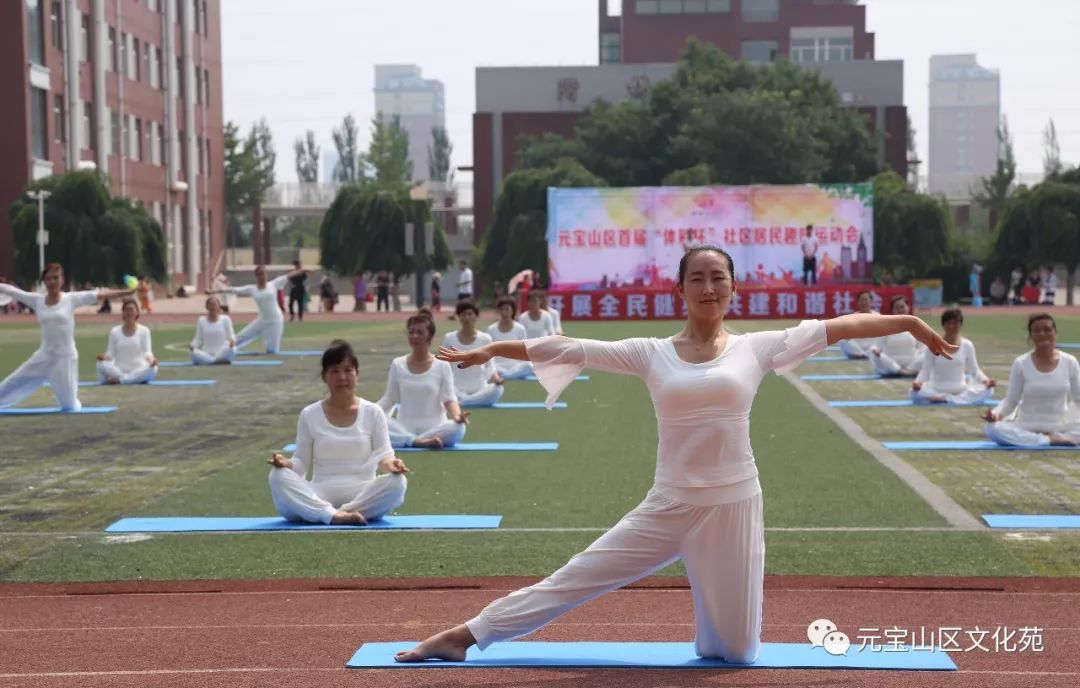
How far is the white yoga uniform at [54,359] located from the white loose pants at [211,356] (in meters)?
8.78

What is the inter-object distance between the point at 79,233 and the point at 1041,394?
42829 mm

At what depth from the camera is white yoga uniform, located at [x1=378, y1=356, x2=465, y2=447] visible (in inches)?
601

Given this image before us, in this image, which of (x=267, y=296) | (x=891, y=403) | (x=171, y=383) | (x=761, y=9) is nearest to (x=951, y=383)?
(x=891, y=403)

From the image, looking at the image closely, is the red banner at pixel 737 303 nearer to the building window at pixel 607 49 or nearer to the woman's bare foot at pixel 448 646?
the woman's bare foot at pixel 448 646

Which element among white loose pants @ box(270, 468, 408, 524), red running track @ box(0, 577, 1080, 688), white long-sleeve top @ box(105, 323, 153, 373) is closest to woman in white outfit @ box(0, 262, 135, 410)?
white long-sleeve top @ box(105, 323, 153, 373)

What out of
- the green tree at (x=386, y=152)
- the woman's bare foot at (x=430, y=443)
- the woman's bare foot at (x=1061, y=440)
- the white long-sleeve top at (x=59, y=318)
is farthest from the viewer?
the green tree at (x=386, y=152)

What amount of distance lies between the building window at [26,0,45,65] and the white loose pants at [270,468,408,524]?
49.0m

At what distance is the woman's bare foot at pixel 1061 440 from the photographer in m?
15.1

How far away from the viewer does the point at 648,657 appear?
705 centimetres

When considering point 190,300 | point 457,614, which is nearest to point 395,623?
point 457,614

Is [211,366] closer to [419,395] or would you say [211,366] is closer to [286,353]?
[286,353]

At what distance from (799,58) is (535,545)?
87.7 metres

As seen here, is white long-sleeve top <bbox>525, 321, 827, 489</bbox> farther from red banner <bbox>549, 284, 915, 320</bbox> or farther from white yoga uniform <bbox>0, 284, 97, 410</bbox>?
red banner <bbox>549, 284, 915, 320</bbox>

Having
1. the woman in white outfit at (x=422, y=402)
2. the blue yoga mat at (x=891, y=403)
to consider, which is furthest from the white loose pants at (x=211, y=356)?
the woman in white outfit at (x=422, y=402)
